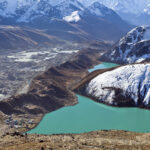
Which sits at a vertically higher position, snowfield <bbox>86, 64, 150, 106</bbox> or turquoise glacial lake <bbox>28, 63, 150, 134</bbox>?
snowfield <bbox>86, 64, 150, 106</bbox>

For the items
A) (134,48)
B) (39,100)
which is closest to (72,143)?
(39,100)

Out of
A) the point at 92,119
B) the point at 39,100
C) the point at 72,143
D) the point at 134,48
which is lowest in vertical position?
the point at 72,143

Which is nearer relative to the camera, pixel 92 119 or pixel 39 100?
pixel 92 119

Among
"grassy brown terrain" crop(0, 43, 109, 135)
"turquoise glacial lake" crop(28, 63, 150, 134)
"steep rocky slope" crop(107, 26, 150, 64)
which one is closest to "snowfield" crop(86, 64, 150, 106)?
"turquoise glacial lake" crop(28, 63, 150, 134)

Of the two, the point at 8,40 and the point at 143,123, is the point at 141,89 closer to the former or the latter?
the point at 143,123

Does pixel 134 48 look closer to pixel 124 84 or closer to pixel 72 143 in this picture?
pixel 124 84

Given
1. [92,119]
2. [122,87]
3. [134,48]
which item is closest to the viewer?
[92,119]

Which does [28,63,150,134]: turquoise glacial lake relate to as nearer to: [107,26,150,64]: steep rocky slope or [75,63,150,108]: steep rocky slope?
[75,63,150,108]: steep rocky slope
